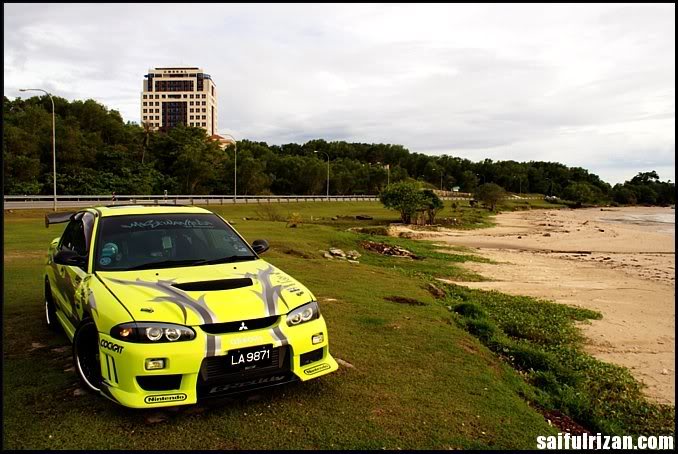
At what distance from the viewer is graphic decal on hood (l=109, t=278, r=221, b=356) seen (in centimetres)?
391

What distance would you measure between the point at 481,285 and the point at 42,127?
55.1m

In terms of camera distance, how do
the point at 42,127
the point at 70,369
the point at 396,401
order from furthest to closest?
the point at 42,127
the point at 70,369
the point at 396,401

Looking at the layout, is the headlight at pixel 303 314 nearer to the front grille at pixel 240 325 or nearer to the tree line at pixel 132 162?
the front grille at pixel 240 325

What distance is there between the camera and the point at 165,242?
5.48 metres

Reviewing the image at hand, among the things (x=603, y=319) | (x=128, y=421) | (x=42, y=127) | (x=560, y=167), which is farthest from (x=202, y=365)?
(x=560, y=167)

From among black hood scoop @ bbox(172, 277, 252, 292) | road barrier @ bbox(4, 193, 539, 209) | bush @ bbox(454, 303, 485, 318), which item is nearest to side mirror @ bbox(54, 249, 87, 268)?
black hood scoop @ bbox(172, 277, 252, 292)

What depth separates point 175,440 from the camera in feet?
12.4

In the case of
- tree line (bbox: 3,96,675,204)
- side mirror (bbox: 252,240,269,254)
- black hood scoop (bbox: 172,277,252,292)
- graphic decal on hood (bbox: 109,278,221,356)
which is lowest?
graphic decal on hood (bbox: 109,278,221,356)

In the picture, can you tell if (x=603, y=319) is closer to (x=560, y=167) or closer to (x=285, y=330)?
(x=285, y=330)

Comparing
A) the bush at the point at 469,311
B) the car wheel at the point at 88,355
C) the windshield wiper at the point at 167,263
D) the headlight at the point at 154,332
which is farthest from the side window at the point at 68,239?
the bush at the point at 469,311

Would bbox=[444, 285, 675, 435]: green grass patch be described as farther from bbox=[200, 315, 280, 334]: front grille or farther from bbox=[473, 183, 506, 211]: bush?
bbox=[473, 183, 506, 211]: bush

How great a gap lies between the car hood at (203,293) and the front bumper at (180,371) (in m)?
0.17

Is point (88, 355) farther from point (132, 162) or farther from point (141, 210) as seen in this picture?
point (132, 162)

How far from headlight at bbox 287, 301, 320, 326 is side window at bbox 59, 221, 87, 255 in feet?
8.20
